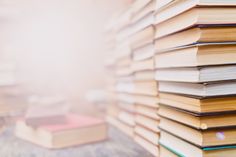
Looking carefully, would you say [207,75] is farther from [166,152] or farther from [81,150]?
[81,150]

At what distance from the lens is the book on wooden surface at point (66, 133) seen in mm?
684

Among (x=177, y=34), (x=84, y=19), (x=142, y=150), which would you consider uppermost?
(x=84, y=19)

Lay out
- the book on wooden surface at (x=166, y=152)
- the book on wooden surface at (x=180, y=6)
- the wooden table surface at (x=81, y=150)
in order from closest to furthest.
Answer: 1. the book on wooden surface at (x=180, y=6)
2. the book on wooden surface at (x=166, y=152)
3. the wooden table surface at (x=81, y=150)

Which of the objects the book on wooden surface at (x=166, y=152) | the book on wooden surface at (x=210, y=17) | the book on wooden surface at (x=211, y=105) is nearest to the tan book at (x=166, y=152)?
the book on wooden surface at (x=166, y=152)

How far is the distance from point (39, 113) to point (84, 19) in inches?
22.0

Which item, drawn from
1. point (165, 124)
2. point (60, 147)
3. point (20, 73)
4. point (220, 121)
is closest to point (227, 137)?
point (220, 121)

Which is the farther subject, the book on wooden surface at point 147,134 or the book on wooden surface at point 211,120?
the book on wooden surface at point 147,134

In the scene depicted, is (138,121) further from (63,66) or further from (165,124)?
(63,66)

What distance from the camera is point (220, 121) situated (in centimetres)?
47

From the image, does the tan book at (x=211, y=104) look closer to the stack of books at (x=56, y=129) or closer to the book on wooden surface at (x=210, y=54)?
the book on wooden surface at (x=210, y=54)

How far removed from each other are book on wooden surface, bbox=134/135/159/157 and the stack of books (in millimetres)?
82

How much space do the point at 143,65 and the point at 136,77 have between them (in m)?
0.08

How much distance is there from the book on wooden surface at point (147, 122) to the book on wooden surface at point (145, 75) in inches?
3.5

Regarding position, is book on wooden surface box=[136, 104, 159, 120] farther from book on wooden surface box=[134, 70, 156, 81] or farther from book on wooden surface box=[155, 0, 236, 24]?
book on wooden surface box=[155, 0, 236, 24]
